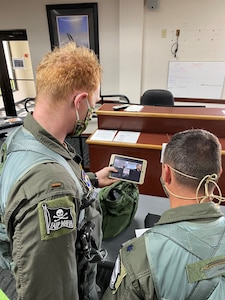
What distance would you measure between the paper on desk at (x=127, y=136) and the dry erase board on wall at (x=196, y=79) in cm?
236

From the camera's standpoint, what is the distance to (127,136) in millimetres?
2004

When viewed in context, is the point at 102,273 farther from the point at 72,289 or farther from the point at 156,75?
the point at 156,75

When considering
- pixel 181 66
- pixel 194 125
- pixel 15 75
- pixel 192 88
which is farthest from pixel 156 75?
pixel 15 75

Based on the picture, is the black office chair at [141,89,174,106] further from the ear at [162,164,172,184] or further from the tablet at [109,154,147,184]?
the ear at [162,164,172,184]

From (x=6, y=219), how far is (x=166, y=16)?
13.0 ft

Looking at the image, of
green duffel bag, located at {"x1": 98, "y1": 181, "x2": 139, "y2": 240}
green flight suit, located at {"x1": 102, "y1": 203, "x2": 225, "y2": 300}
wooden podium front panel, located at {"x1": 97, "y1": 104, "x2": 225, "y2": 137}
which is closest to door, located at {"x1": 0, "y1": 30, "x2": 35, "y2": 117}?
wooden podium front panel, located at {"x1": 97, "y1": 104, "x2": 225, "y2": 137}

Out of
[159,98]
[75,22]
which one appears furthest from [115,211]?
[75,22]

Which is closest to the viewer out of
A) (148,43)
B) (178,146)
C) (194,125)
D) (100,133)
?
(178,146)

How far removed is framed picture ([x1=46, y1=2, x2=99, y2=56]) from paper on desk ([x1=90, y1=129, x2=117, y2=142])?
84.8 inches

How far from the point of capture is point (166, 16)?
3.55 metres

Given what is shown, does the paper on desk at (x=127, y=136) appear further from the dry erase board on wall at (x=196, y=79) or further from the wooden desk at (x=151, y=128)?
the dry erase board on wall at (x=196, y=79)

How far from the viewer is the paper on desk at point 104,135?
6.49 feet

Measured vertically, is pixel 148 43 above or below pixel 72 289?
above

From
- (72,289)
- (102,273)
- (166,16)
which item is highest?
(166,16)
